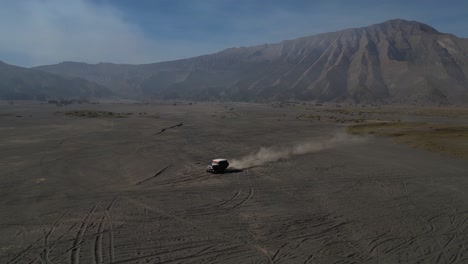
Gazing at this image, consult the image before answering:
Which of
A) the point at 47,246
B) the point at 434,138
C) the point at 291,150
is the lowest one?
the point at 47,246

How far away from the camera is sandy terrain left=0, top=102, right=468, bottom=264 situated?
48.7ft

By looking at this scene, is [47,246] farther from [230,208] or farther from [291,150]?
[291,150]

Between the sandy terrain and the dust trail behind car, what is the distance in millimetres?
1237

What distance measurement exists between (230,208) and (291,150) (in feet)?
70.5

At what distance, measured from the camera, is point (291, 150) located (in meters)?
40.2

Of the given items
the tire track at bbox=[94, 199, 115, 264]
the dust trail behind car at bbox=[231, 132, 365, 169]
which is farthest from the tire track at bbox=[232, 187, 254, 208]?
the tire track at bbox=[94, 199, 115, 264]

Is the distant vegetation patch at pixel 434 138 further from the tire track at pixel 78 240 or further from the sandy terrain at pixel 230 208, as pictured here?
the tire track at pixel 78 240

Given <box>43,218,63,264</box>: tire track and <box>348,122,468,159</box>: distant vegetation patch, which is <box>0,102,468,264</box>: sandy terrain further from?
<box>348,122,468,159</box>: distant vegetation patch

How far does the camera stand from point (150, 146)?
42.6 meters

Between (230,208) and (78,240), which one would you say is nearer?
(78,240)

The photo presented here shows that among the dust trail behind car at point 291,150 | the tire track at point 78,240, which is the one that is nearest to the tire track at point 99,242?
the tire track at point 78,240

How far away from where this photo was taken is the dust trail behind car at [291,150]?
109 feet

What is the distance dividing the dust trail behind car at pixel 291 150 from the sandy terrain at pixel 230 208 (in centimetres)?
124

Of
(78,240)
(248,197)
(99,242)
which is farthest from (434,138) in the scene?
(78,240)
